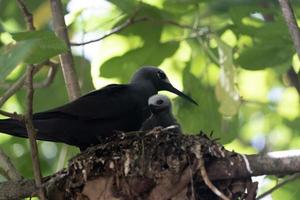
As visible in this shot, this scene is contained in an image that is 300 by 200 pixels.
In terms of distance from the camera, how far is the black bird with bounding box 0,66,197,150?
524cm

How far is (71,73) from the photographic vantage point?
17.9 feet

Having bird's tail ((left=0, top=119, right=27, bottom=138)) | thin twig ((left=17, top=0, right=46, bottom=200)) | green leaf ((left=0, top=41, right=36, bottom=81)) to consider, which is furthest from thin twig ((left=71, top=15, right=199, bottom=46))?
green leaf ((left=0, top=41, right=36, bottom=81))

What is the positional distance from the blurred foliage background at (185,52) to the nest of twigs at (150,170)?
1050 millimetres

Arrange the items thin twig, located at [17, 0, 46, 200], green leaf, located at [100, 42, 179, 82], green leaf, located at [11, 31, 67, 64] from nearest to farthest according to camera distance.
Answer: green leaf, located at [11, 31, 67, 64] → thin twig, located at [17, 0, 46, 200] → green leaf, located at [100, 42, 179, 82]

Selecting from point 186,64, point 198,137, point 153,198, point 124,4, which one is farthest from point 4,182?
point 186,64

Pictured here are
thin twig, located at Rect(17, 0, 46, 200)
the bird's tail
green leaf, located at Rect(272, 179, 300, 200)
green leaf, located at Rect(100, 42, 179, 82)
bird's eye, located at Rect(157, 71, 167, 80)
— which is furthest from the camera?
bird's eye, located at Rect(157, 71, 167, 80)

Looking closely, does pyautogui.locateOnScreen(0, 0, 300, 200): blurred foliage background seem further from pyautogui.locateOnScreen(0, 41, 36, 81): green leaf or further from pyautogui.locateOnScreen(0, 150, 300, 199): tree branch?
pyautogui.locateOnScreen(0, 41, 36, 81): green leaf

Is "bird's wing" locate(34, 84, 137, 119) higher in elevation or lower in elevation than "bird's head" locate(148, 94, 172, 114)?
higher

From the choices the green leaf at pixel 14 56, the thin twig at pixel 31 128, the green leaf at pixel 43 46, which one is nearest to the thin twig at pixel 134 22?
the thin twig at pixel 31 128

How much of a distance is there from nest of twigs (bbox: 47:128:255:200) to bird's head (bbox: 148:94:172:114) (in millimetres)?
838

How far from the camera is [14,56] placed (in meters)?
3.42

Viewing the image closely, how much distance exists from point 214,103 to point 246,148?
159cm

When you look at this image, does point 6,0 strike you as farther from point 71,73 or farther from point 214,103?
point 214,103

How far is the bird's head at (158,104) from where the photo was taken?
5.67 metres
